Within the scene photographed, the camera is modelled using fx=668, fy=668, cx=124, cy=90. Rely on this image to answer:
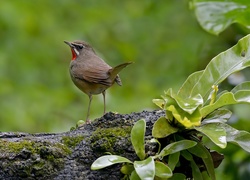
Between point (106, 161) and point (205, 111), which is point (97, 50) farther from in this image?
point (106, 161)

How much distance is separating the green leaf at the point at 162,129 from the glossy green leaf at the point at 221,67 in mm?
189

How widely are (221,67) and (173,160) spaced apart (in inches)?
17.2

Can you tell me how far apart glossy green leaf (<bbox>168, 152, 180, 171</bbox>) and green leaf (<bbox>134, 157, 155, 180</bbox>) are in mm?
96

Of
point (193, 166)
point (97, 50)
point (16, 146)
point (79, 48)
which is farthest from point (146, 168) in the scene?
point (97, 50)

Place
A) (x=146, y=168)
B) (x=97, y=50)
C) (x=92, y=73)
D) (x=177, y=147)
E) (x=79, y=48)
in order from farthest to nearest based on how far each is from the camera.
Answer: (x=97, y=50) → (x=79, y=48) → (x=92, y=73) → (x=177, y=147) → (x=146, y=168)

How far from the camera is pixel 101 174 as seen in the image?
2342 mm

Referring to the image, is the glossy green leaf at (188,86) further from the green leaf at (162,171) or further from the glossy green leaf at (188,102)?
the green leaf at (162,171)

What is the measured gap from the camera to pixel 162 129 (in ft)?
7.71

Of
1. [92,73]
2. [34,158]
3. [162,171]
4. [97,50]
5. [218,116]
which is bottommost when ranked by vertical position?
[162,171]

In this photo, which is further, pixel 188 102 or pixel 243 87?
pixel 243 87

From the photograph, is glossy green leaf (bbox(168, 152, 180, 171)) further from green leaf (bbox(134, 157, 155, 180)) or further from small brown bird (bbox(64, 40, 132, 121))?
small brown bird (bbox(64, 40, 132, 121))

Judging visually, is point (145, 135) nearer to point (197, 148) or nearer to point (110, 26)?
point (197, 148)

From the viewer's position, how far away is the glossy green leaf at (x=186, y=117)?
228 cm

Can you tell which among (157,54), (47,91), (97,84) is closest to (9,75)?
(47,91)
